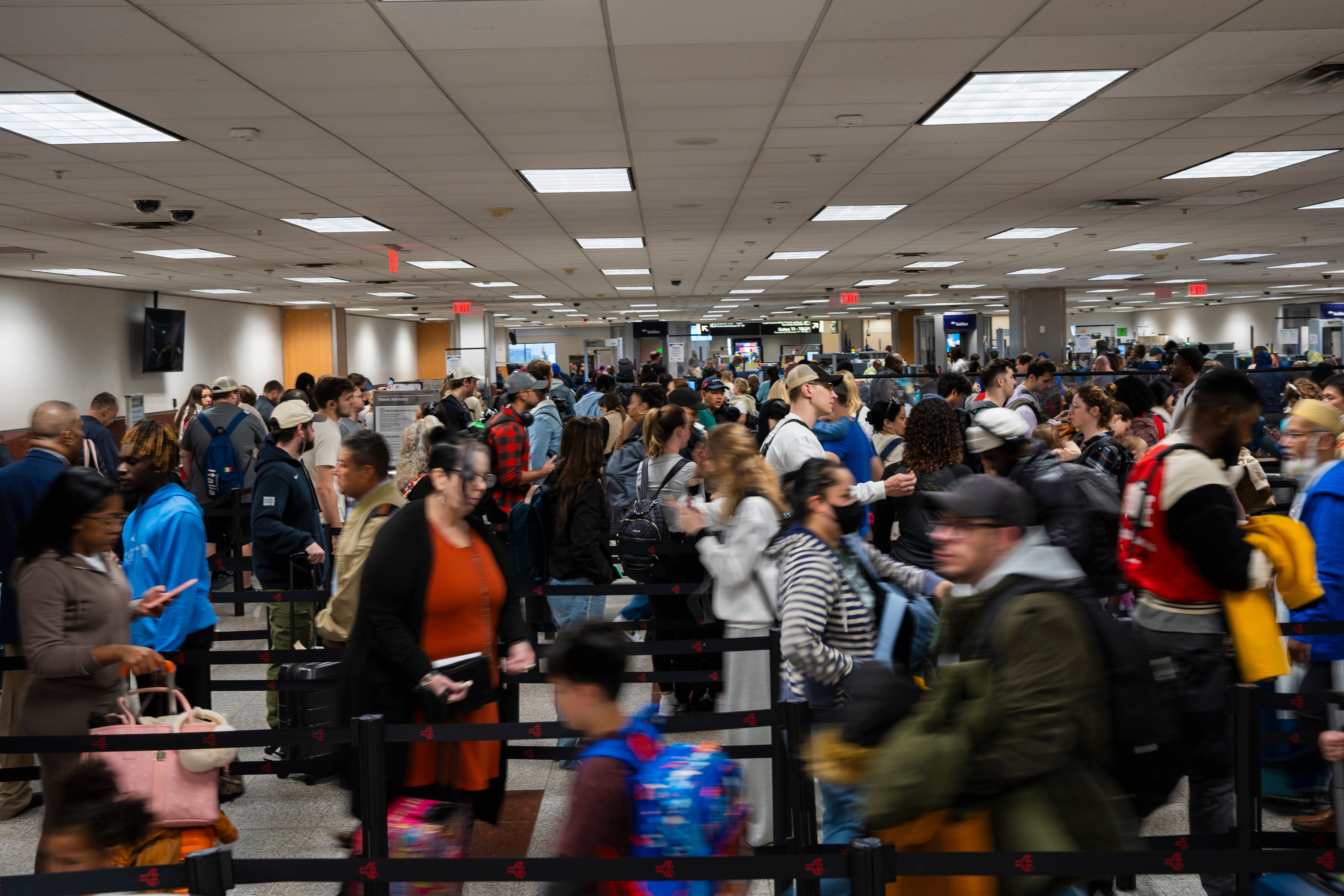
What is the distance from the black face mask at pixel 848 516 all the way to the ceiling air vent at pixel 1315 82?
446cm

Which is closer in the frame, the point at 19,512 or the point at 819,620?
the point at 819,620

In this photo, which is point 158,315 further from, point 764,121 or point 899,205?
point 764,121

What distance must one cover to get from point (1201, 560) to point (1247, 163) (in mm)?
7152

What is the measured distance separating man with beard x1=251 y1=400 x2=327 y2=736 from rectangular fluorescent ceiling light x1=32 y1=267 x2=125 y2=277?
40.4 ft

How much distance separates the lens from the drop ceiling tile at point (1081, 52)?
4.79 meters

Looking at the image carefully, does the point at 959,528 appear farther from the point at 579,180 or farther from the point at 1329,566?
the point at 579,180

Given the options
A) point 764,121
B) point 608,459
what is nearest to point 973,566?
point 608,459

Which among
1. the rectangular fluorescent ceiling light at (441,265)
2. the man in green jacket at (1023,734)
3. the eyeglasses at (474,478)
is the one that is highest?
the rectangular fluorescent ceiling light at (441,265)

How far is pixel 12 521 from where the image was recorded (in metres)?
4.49

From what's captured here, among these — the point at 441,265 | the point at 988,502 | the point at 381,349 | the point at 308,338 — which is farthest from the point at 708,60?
the point at 381,349

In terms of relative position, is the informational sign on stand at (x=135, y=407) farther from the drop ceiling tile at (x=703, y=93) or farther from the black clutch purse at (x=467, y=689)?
the black clutch purse at (x=467, y=689)

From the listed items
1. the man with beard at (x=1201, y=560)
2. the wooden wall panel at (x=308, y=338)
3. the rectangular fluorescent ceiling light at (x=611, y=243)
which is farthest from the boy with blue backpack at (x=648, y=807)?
the wooden wall panel at (x=308, y=338)

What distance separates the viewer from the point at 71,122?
19.5 feet

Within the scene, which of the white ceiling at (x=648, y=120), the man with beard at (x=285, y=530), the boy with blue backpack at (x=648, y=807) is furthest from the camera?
the man with beard at (x=285, y=530)
